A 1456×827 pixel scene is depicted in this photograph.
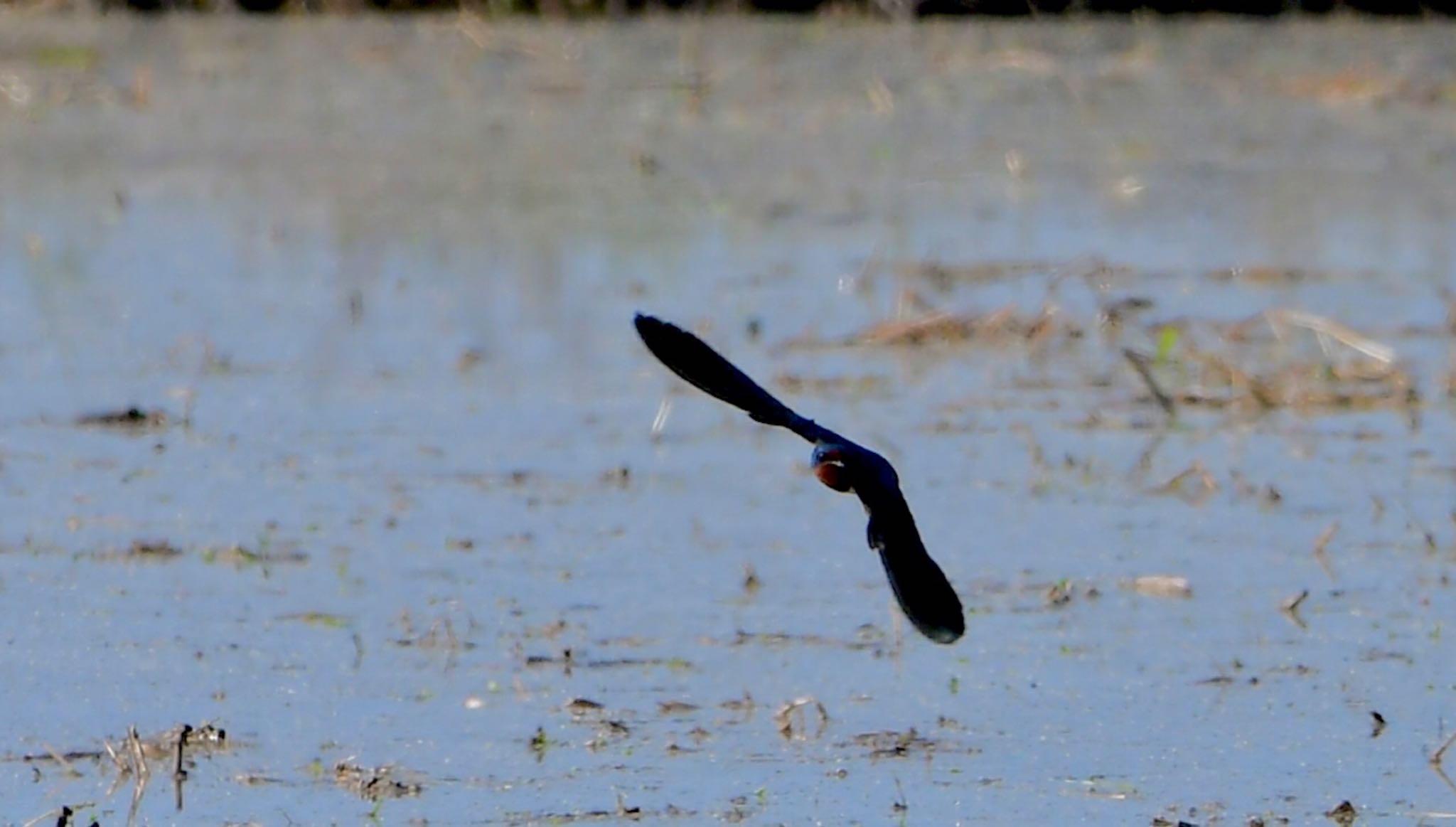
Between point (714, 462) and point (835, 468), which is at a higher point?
point (835, 468)

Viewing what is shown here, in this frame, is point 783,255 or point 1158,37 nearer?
point 783,255

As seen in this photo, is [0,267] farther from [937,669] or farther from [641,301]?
[937,669]

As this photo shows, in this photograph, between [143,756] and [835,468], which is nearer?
[835,468]

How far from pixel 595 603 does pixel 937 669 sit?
650 millimetres

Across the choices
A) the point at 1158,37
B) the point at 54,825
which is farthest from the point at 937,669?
the point at 1158,37

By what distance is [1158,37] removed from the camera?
1519 centimetres

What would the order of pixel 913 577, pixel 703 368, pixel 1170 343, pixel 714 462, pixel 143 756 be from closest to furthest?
1. pixel 913 577
2. pixel 703 368
3. pixel 143 756
4. pixel 714 462
5. pixel 1170 343

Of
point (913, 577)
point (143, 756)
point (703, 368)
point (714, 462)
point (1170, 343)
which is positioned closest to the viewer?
point (913, 577)

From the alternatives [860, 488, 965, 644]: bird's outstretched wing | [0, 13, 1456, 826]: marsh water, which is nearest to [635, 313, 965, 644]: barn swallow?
[860, 488, 965, 644]: bird's outstretched wing

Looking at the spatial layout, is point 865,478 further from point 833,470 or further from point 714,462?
point 714,462

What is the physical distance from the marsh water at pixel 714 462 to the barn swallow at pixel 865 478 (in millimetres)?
479

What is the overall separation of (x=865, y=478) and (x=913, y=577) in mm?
134

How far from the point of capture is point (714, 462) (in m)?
5.93

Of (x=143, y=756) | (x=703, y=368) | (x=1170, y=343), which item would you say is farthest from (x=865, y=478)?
(x=1170, y=343)
